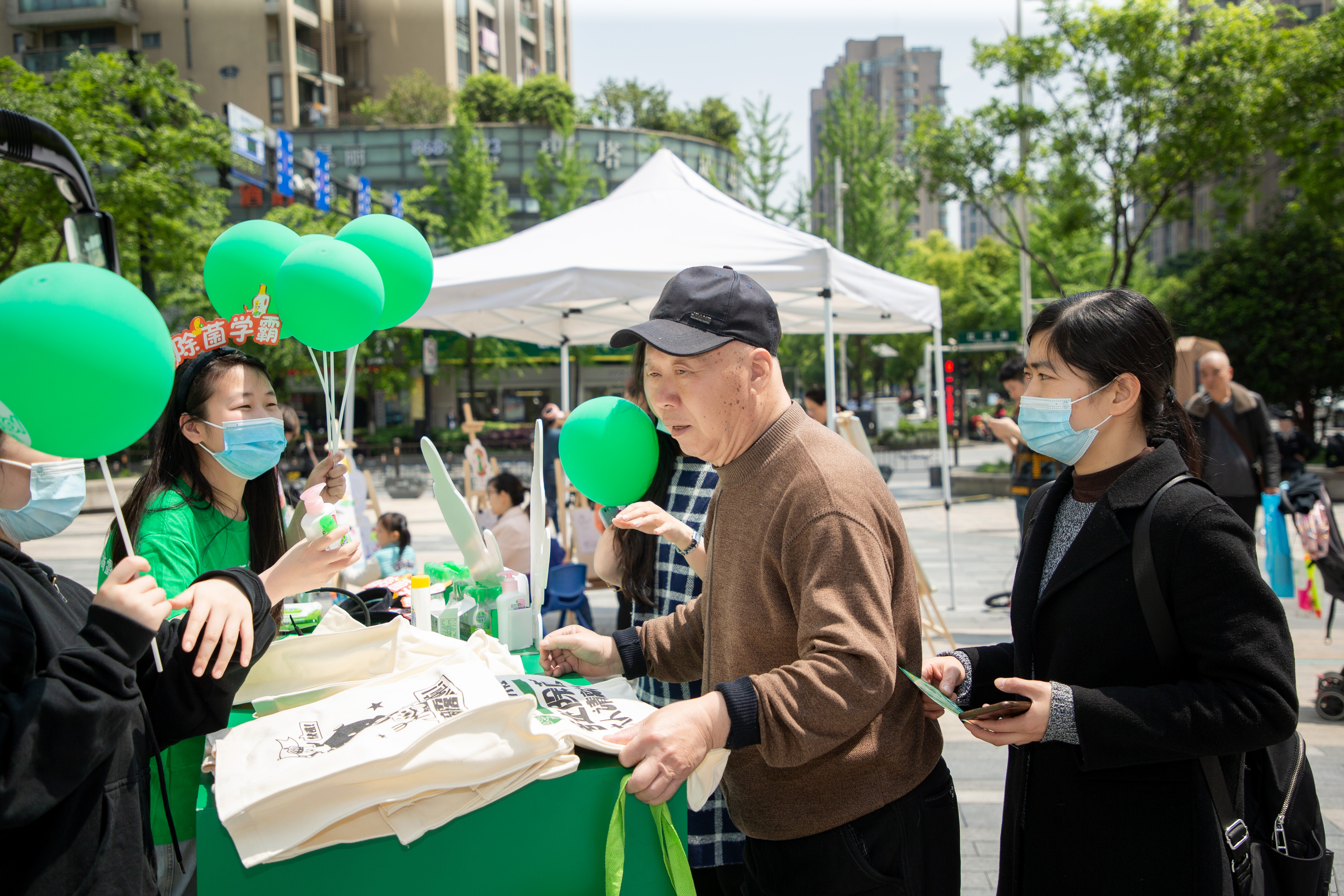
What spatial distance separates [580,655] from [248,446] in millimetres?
1003

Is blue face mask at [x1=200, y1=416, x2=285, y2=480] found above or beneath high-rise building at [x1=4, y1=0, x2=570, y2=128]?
beneath

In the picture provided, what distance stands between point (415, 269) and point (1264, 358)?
1905 centimetres

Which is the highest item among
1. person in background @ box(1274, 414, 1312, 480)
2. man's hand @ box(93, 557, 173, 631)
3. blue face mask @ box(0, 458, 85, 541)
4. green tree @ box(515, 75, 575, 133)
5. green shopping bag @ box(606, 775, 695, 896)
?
green tree @ box(515, 75, 575, 133)

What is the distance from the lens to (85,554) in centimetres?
1105

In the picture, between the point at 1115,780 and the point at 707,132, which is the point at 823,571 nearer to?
the point at 1115,780

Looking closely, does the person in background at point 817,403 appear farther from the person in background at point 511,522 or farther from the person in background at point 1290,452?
the person in background at point 1290,452

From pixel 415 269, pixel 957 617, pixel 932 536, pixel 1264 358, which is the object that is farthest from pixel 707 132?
pixel 415 269

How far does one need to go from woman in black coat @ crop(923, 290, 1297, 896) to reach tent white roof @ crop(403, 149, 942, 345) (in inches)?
138

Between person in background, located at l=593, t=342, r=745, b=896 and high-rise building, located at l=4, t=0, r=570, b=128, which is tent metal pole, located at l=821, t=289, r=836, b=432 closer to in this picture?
person in background, located at l=593, t=342, r=745, b=896

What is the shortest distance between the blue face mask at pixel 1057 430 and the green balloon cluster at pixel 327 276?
1.72 metres

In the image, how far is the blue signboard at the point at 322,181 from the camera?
16734 mm

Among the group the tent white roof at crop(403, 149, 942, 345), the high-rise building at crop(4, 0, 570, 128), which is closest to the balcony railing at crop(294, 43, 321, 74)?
the high-rise building at crop(4, 0, 570, 128)

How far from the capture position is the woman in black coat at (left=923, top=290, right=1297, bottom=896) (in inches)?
57.4

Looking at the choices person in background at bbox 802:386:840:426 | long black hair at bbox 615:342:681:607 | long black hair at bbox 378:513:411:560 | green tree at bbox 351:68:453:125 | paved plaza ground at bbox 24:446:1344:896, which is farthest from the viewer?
green tree at bbox 351:68:453:125
